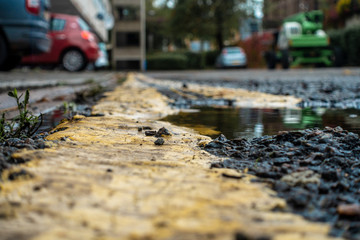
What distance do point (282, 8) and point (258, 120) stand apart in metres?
53.8

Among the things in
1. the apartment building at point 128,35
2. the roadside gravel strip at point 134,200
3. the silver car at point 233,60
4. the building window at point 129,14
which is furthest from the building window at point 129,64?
the roadside gravel strip at point 134,200

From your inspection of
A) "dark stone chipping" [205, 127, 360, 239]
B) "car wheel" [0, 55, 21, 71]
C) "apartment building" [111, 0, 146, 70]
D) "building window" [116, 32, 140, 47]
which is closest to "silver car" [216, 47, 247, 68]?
"apartment building" [111, 0, 146, 70]

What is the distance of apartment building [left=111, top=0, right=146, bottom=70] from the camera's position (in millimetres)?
32375

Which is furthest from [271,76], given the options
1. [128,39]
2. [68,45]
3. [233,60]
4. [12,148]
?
[128,39]

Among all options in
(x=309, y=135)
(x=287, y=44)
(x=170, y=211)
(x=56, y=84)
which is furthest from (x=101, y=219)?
(x=287, y=44)

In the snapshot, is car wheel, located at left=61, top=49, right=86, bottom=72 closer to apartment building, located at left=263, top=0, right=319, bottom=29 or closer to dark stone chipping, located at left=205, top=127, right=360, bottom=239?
dark stone chipping, located at left=205, top=127, right=360, bottom=239

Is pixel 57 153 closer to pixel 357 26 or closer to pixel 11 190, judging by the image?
pixel 11 190

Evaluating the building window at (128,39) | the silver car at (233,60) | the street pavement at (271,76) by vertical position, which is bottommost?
the street pavement at (271,76)

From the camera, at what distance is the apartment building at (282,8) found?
38469 mm

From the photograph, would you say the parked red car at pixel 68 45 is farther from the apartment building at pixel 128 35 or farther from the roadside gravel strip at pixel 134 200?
the apartment building at pixel 128 35

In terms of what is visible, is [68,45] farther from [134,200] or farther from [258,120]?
[134,200]

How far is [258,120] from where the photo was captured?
3.37 m

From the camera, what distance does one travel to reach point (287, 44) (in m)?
19.2

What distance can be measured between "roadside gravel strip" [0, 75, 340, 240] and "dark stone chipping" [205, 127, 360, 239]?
0.21 feet
